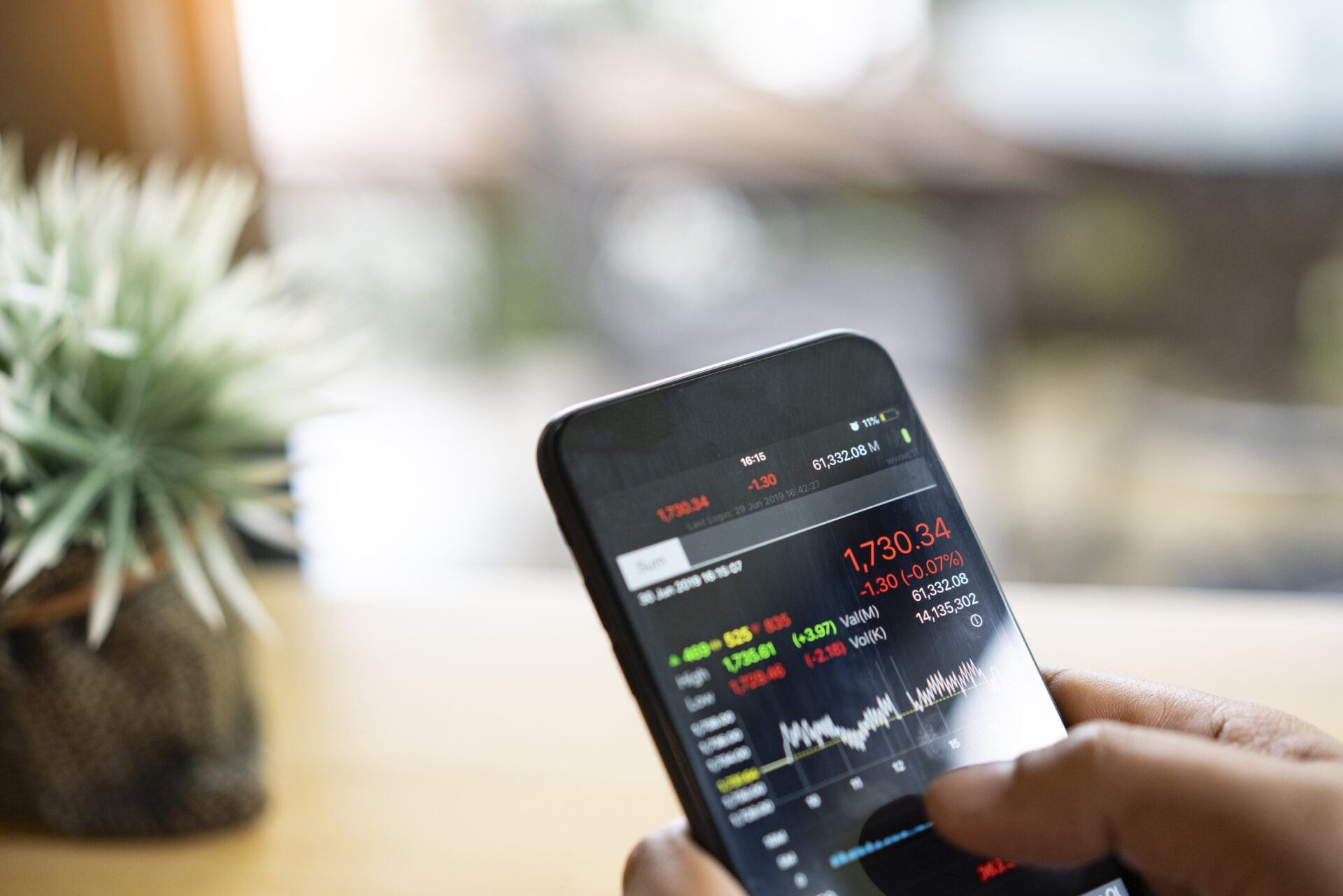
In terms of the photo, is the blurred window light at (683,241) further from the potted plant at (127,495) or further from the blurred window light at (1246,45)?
the potted plant at (127,495)

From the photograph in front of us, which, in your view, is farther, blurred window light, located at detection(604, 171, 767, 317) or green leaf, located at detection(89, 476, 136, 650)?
blurred window light, located at detection(604, 171, 767, 317)

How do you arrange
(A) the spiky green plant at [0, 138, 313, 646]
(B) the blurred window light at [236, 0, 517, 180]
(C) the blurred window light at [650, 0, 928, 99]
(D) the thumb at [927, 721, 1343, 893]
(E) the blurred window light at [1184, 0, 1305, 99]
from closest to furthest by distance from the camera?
(D) the thumb at [927, 721, 1343, 893] → (A) the spiky green plant at [0, 138, 313, 646] → (B) the blurred window light at [236, 0, 517, 180] → (C) the blurred window light at [650, 0, 928, 99] → (E) the blurred window light at [1184, 0, 1305, 99]

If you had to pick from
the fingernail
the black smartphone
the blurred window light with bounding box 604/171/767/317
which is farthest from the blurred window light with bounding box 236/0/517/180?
the fingernail

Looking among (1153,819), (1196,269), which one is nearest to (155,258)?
(1153,819)

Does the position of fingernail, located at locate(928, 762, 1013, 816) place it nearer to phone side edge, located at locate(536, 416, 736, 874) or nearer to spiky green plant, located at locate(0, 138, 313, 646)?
phone side edge, located at locate(536, 416, 736, 874)

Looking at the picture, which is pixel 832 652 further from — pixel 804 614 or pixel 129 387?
pixel 129 387

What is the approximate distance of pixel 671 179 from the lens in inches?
78.7

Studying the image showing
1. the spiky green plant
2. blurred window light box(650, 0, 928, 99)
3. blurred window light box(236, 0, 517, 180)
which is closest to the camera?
the spiky green plant

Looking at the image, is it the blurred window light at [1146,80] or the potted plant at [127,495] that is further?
the blurred window light at [1146,80]

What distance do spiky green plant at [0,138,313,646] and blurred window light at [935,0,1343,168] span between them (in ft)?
6.36

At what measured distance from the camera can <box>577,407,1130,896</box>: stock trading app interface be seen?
313 mm

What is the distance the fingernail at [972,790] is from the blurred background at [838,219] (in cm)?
116

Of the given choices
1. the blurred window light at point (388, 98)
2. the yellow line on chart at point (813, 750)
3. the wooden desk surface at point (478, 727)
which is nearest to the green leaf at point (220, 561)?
the wooden desk surface at point (478, 727)

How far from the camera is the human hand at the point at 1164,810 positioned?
0.89 ft
